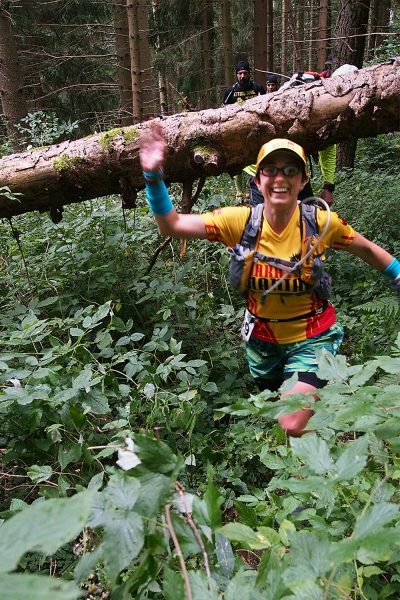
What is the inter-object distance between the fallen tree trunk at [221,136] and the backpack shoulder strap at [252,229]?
4.80 feet

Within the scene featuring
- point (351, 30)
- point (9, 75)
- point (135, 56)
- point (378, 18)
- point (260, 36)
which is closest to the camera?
point (135, 56)

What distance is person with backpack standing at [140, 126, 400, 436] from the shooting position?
2.74 meters

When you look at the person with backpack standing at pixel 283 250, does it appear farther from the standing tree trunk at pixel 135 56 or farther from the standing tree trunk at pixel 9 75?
the standing tree trunk at pixel 9 75

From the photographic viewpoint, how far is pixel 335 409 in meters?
1.29

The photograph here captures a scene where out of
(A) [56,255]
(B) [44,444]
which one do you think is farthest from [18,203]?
(B) [44,444]

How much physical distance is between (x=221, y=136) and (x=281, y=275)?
1947mm

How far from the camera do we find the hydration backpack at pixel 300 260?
277cm

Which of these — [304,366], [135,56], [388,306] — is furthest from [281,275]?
[135,56]

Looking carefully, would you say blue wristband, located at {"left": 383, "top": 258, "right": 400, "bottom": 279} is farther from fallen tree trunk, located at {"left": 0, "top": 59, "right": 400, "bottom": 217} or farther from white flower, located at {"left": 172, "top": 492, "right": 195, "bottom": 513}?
white flower, located at {"left": 172, "top": 492, "right": 195, "bottom": 513}

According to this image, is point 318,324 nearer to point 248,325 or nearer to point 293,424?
point 248,325

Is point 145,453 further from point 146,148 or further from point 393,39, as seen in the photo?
point 393,39

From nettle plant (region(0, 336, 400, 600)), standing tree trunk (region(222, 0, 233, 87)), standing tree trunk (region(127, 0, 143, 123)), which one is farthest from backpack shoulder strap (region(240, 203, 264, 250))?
standing tree trunk (region(222, 0, 233, 87))

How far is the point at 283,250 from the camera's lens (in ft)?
Result: 9.30

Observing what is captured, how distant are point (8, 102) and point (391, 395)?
12.3 meters
